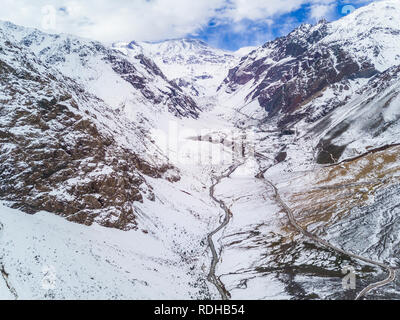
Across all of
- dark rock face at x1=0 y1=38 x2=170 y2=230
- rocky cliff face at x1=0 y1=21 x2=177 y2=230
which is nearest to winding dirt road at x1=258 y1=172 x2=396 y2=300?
dark rock face at x1=0 y1=38 x2=170 y2=230

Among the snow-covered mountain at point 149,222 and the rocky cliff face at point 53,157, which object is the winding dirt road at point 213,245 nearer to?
the snow-covered mountain at point 149,222

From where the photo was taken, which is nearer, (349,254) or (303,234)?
(349,254)

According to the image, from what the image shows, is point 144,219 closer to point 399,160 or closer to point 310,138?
point 399,160

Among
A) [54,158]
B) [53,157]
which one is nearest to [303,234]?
[54,158]

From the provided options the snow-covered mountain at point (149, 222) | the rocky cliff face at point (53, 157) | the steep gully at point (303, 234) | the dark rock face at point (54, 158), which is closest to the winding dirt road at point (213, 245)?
the steep gully at point (303, 234)

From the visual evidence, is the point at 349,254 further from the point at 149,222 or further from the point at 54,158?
the point at 54,158

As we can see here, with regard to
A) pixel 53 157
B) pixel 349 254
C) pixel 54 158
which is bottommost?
pixel 349 254

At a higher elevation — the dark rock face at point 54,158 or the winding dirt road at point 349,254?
the dark rock face at point 54,158

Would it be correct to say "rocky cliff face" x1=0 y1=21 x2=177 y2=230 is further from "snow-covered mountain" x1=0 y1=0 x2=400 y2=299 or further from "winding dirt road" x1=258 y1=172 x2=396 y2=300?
"winding dirt road" x1=258 y1=172 x2=396 y2=300
